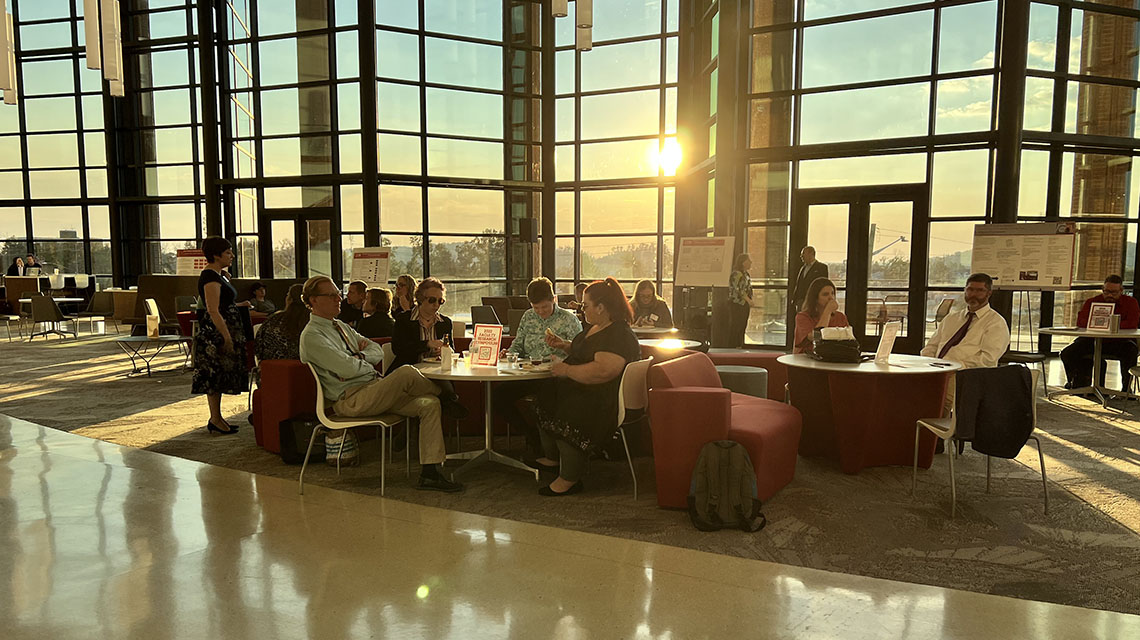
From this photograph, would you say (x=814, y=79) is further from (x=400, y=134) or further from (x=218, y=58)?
(x=218, y=58)

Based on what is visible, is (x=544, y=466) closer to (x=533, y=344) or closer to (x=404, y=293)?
(x=533, y=344)

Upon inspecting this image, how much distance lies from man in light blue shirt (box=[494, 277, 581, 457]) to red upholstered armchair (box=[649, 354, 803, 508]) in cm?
109

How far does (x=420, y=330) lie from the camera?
4.95m

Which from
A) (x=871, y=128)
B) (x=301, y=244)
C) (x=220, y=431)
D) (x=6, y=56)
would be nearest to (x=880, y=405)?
(x=220, y=431)

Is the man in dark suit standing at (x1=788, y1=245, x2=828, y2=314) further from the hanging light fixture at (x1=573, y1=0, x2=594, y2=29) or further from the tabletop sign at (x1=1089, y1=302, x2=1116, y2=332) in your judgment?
the hanging light fixture at (x1=573, y1=0, x2=594, y2=29)

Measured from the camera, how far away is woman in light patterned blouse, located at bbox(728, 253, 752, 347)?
33.3 ft

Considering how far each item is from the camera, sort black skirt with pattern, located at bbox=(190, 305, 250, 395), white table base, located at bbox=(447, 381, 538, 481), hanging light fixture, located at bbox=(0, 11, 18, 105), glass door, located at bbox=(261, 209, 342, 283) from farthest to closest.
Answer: glass door, located at bbox=(261, 209, 342, 283) → hanging light fixture, located at bbox=(0, 11, 18, 105) → black skirt with pattern, located at bbox=(190, 305, 250, 395) → white table base, located at bbox=(447, 381, 538, 481)

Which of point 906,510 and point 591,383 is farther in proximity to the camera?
point 591,383

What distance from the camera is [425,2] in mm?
13023

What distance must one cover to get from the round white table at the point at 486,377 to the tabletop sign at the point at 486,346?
53 mm

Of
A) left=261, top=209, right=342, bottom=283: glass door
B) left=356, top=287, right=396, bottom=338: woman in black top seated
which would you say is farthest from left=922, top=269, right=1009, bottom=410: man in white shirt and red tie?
left=261, top=209, right=342, bottom=283: glass door

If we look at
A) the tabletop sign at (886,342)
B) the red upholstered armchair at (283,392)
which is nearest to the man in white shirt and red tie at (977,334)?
the tabletop sign at (886,342)

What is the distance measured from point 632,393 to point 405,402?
145 centimetres

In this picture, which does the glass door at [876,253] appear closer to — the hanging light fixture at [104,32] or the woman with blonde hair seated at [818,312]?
the woman with blonde hair seated at [818,312]
